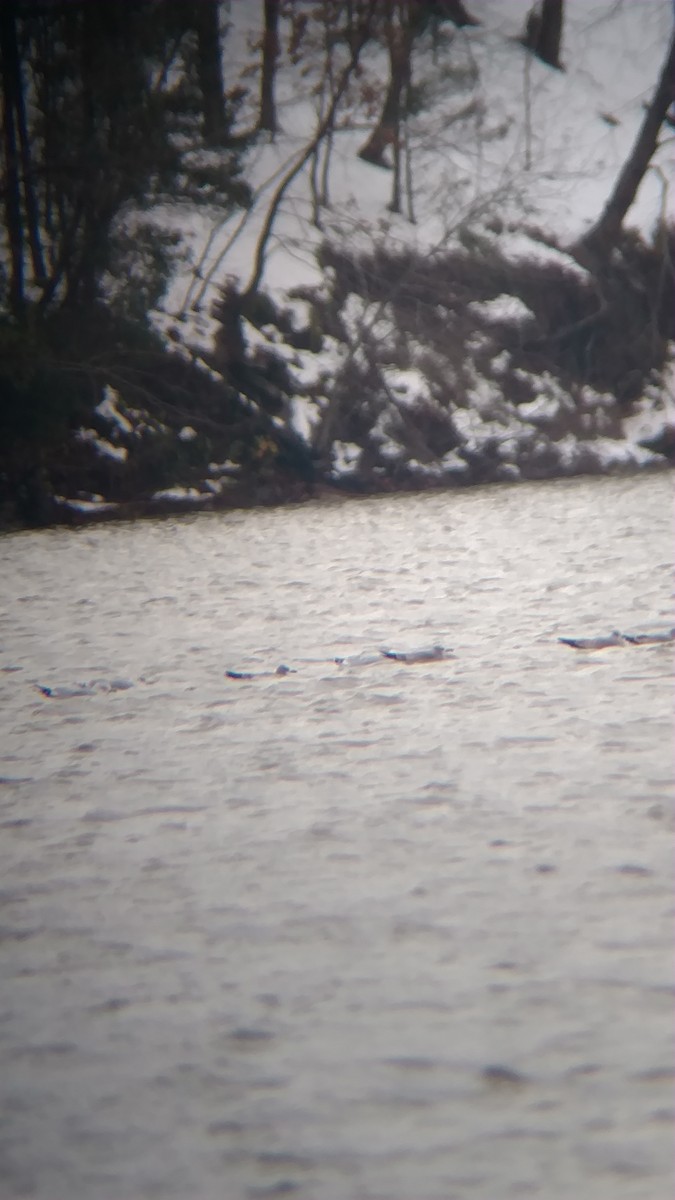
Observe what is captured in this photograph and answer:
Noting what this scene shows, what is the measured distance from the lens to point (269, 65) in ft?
33.1

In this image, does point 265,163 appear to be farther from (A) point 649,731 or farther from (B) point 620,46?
(A) point 649,731

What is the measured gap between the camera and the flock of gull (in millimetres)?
3309

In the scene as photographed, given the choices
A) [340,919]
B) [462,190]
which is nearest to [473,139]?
[462,190]

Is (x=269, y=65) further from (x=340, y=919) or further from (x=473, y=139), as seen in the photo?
(x=340, y=919)

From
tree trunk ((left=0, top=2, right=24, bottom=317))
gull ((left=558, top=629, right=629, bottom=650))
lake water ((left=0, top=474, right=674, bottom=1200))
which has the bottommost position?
lake water ((left=0, top=474, right=674, bottom=1200))

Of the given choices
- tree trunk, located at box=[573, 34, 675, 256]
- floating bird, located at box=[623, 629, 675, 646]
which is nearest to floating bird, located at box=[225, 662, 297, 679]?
floating bird, located at box=[623, 629, 675, 646]

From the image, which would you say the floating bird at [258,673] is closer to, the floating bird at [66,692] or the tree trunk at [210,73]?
the floating bird at [66,692]

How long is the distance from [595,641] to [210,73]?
21.4 feet

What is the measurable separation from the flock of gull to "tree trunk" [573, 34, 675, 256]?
874cm

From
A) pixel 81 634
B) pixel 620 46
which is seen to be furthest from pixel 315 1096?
pixel 620 46

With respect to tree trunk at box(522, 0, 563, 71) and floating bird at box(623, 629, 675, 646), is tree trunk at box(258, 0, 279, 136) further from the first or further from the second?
floating bird at box(623, 629, 675, 646)

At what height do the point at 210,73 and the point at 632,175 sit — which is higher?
the point at 210,73

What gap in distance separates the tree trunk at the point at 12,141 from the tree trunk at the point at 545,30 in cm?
546

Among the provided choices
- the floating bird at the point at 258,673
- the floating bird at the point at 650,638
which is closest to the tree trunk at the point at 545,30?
the floating bird at the point at 650,638
